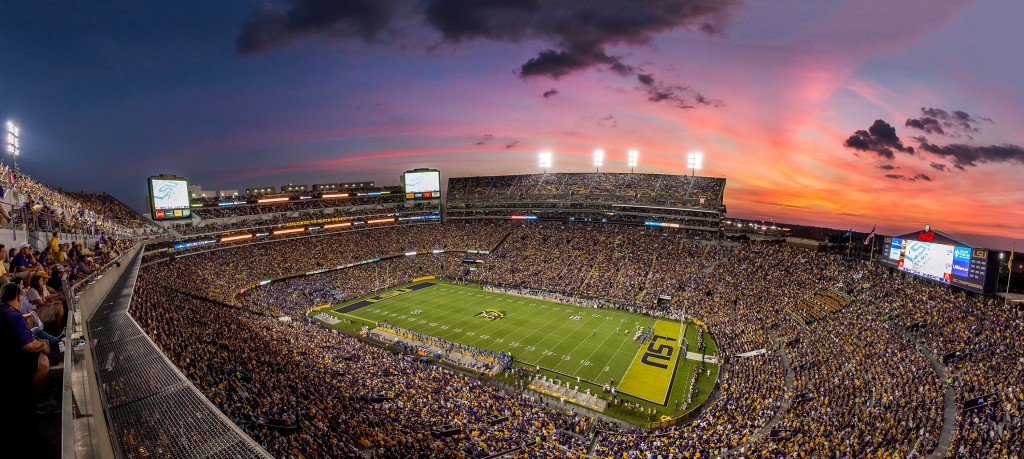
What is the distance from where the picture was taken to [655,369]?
1101 inches

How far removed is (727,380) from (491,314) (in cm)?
2041

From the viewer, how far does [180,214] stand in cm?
4725

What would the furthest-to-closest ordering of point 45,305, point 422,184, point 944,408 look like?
1. point 422,184
2. point 944,408
3. point 45,305

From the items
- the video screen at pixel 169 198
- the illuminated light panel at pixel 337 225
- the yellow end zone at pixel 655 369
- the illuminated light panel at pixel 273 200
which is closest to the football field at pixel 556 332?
the yellow end zone at pixel 655 369

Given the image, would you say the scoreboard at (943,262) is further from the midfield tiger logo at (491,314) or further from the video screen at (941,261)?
the midfield tiger logo at (491,314)

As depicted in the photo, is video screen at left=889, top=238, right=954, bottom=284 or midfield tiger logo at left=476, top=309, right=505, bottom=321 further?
midfield tiger logo at left=476, top=309, right=505, bottom=321

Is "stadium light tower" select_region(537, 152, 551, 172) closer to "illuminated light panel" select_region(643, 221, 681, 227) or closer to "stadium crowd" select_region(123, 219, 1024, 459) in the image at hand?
"illuminated light panel" select_region(643, 221, 681, 227)

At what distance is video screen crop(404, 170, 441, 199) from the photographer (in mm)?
71750

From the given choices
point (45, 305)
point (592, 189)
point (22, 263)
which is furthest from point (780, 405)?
point (592, 189)

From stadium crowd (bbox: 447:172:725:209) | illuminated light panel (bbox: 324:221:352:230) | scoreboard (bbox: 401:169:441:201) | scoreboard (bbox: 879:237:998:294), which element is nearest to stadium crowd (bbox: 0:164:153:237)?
illuminated light panel (bbox: 324:221:352:230)

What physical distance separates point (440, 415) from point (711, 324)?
24559 millimetres

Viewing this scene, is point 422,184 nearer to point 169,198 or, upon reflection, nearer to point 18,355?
point 169,198

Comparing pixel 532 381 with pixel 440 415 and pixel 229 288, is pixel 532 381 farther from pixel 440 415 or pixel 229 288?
pixel 229 288

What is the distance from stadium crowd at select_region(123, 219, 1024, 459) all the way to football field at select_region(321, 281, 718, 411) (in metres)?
3.09
